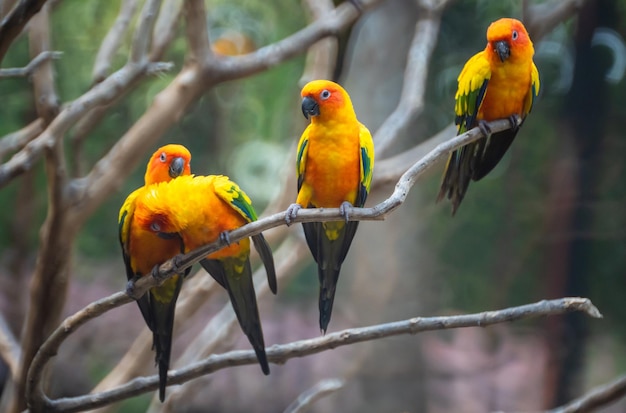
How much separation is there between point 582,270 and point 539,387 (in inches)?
21.3

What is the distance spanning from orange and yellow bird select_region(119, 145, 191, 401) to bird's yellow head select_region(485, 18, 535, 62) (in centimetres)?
72

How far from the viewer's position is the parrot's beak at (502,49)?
1.47 meters

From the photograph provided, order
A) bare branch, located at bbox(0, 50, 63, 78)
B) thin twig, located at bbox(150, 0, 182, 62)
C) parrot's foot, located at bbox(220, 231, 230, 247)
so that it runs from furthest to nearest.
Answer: thin twig, located at bbox(150, 0, 182, 62)
bare branch, located at bbox(0, 50, 63, 78)
parrot's foot, located at bbox(220, 231, 230, 247)

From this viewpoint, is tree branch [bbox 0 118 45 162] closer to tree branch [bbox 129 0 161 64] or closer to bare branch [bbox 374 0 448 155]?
tree branch [bbox 129 0 161 64]

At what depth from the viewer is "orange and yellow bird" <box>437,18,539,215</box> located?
148 cm

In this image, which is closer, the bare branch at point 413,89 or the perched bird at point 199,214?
the perched bird at point 199,214

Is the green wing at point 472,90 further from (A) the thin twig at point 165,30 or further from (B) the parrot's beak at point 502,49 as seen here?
(A) the thin twig at point 165,30

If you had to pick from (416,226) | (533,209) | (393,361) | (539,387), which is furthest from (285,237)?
(539,387)

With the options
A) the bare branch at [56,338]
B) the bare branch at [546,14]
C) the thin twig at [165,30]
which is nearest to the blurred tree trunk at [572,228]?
the bare branch at [546,14]

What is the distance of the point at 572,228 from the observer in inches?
114

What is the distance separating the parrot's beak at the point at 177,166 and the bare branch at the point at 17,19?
51 centimetres

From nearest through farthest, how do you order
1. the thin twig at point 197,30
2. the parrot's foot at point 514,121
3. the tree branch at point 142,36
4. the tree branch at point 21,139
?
the parrot's foot at point 514,121, the tree branch at point 142,36, the thin twig at point 197,30, the tree branch at point 21,139

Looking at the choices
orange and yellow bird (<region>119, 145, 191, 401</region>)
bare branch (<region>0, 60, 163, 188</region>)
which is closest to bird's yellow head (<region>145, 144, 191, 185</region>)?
orange and yellow bird (<region>119, 145, 191, 401</region>)

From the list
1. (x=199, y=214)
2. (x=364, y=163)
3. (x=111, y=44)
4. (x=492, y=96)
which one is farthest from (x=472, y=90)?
(x=111, y=44)
